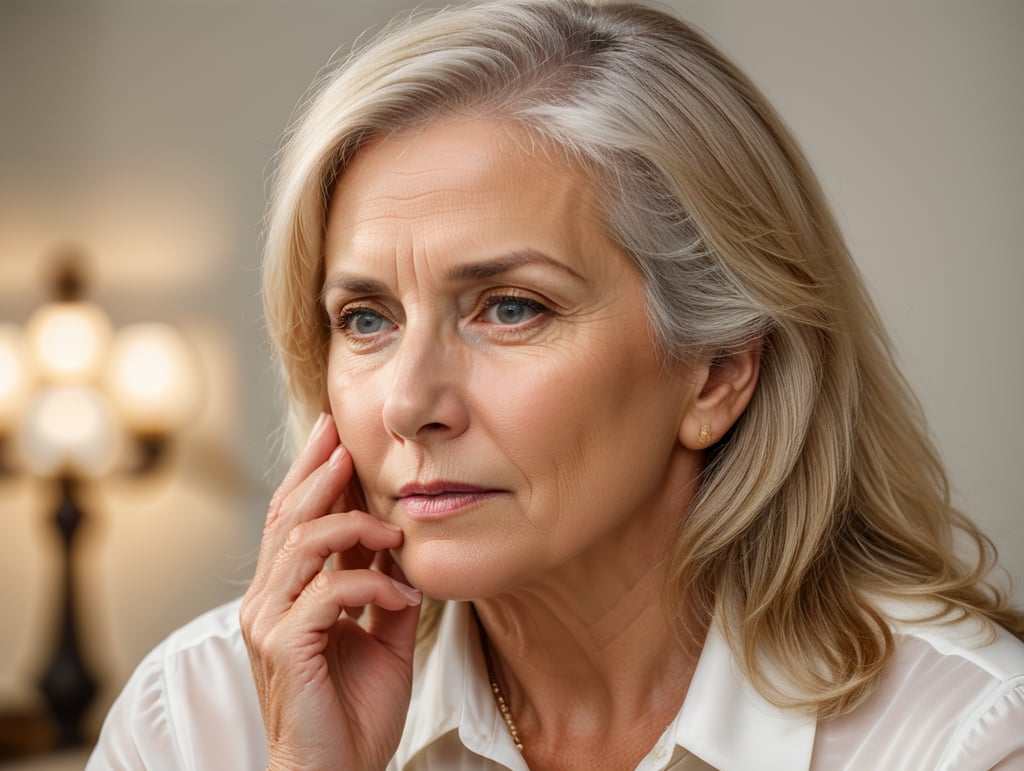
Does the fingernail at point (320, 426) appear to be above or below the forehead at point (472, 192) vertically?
below

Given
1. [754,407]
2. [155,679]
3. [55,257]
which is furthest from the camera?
[55,257]

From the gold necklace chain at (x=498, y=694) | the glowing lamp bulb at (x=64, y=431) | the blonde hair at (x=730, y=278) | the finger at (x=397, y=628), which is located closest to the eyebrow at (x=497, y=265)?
the blonde hair at (x=730, y=278)

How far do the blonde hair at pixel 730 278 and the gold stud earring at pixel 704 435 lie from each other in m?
0.06

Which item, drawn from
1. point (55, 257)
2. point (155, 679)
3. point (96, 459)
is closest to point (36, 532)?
point (96, 459)

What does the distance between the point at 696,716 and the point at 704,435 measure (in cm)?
37

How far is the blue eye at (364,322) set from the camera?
1666 mm

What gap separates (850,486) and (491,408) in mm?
566

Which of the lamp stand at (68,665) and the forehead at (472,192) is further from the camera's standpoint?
the lamp stand at (68,665)

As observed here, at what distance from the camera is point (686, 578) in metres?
1.72

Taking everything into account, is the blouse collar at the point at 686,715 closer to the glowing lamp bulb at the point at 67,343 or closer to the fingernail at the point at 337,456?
the fingernail at the point at 337,456

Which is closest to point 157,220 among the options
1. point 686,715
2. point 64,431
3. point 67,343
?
point 67,343

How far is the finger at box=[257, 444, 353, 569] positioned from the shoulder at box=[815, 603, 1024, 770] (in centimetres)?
72

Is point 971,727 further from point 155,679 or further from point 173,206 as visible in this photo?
point 173,206

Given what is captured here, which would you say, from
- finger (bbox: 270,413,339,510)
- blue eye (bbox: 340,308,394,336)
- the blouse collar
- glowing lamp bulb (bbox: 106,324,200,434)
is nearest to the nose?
blue eye (bbox: 340,308,394,336)
